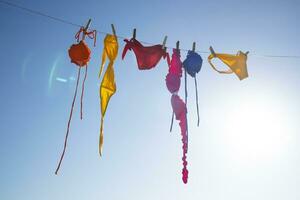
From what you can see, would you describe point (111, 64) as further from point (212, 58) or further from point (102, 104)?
point (212, 58)

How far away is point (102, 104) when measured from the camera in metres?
5.22

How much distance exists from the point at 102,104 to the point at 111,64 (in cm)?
76

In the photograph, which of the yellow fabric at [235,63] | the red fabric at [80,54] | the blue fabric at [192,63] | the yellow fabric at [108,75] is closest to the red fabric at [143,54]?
the yellow fabric at [108,75]

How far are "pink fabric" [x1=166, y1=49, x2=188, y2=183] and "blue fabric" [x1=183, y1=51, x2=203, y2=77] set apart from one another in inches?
4.9

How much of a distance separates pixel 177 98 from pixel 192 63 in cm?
72

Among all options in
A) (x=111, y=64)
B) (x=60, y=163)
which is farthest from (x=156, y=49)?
(x=60, y=163)

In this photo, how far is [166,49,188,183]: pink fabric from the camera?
4.96m

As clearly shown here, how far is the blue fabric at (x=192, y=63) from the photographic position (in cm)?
567

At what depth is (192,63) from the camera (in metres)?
5.67

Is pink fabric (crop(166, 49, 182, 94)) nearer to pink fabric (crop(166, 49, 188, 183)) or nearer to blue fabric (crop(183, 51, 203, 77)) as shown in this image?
pink fabric (crop(166, 49, 188, 183))

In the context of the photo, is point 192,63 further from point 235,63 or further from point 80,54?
point 80,54

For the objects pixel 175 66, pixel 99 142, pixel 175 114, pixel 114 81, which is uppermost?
pixel 175 66

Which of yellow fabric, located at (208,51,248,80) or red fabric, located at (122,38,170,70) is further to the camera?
yellow fabric, located at (208,51,248,80)

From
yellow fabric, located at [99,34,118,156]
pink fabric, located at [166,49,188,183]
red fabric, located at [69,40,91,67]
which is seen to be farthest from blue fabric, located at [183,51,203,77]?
red fabric, located at [69,40,91,67]
